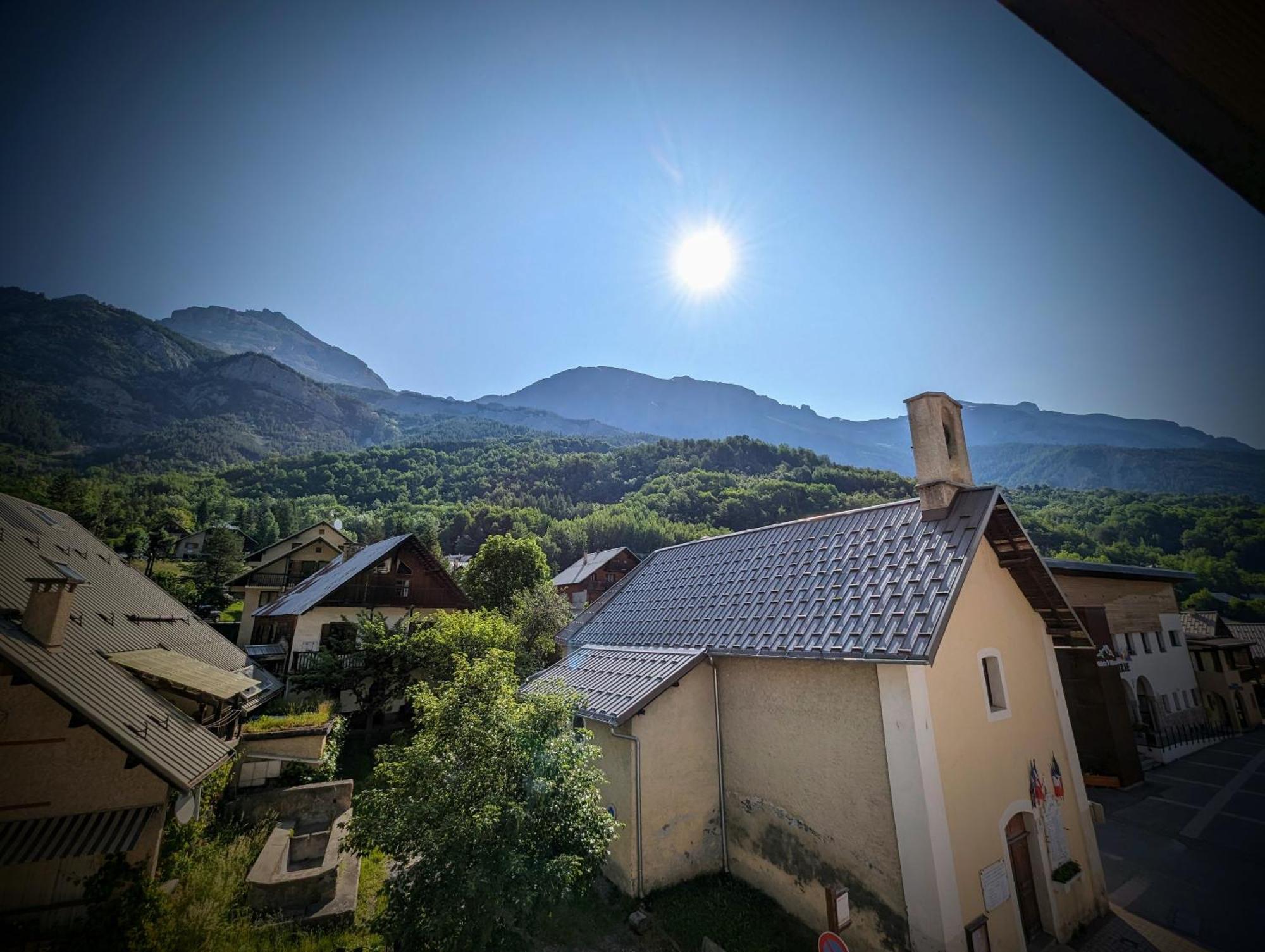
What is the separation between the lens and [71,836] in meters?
9.41

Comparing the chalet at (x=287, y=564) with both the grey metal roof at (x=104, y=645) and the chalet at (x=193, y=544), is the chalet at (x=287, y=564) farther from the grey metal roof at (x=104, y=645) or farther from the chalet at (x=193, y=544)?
the chalet at (x=193, y=544)

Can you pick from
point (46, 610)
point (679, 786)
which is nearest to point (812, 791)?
point (679, 786)

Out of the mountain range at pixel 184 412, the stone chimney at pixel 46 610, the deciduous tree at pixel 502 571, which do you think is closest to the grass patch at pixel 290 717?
the stone chimney at pixel 46 610

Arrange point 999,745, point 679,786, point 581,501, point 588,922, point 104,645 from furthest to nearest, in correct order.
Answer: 1. point 581,501
2. point 104,645
3. point 679,786
4. point 588,922
5. point 999,745

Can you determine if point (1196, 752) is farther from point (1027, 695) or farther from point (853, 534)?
point (853, 534)

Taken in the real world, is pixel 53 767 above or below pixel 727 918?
above

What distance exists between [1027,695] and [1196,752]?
27373 mm

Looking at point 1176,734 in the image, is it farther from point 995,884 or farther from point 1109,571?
point 995,884

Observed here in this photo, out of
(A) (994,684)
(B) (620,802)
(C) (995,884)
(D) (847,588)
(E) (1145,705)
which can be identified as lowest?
(E) (1145,705)

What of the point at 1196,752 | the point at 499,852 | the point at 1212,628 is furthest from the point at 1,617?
the point at 1212,628

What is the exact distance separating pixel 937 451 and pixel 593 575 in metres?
47.3

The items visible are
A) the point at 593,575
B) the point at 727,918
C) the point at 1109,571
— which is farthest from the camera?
the point at 593,575

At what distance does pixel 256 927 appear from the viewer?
A: 1030 centimetres

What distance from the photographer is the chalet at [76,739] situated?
30.3 feet
